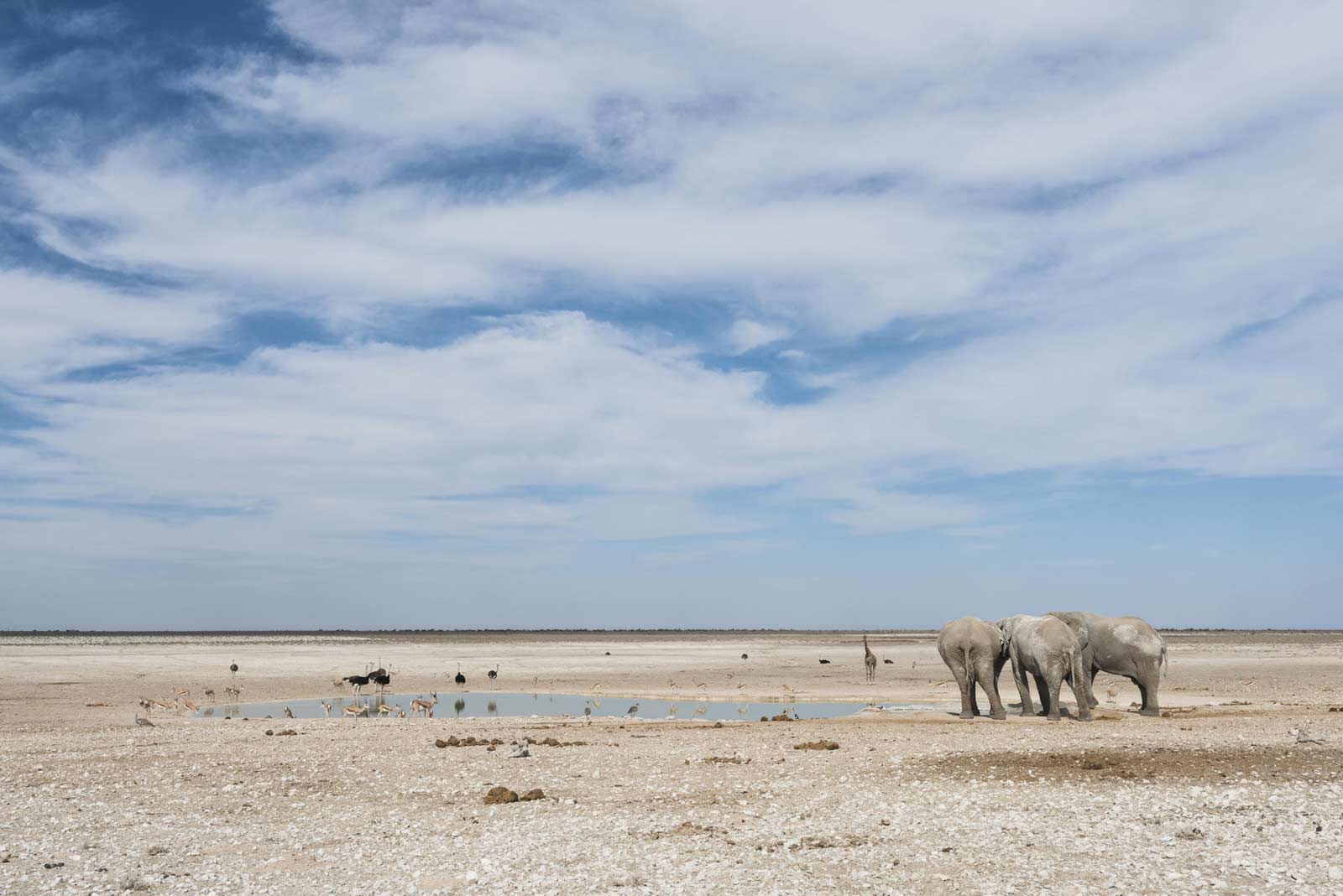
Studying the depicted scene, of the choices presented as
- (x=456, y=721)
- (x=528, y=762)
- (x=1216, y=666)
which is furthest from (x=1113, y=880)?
(x=1216, y=666)

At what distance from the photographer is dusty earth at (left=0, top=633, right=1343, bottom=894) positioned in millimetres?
10516

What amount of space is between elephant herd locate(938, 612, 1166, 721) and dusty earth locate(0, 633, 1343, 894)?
1.26 m

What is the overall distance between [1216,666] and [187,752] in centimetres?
Answer: 5739

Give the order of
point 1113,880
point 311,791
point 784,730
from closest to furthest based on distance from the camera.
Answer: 1. point 1113,880
2. point 311,791
3. point 784,730

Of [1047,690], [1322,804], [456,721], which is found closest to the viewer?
[1322,804]

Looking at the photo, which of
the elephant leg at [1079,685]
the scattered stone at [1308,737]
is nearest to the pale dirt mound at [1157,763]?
the scattered stone at [1308,737]

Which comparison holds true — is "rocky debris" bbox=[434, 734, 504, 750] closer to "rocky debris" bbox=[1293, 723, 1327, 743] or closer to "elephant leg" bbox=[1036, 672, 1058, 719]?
"elephant leg" bbox=[1036, 672, 1058, 719]

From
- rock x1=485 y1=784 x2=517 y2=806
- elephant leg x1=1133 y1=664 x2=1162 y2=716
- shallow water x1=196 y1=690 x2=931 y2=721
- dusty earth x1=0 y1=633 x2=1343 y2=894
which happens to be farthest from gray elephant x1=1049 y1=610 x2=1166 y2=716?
rock x1=485 y1=784 x2=517 y2=806

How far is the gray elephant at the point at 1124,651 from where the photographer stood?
27.3 metres

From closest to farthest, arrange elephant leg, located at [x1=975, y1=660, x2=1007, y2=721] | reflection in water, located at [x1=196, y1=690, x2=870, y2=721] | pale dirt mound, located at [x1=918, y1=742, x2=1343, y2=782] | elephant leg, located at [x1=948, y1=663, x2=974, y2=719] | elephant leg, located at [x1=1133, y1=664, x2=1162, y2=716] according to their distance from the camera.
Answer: pale dirt mound, located at [x1=918, y1=742, x2=1343, y2=782] < elephant leg, located at [x1=975, y1=660, x2=1007, y2=721] < elephant leg, located at [x1=948, y1=663, x2=974, y2=719] < elephant leg, located at [x1=1133, y1=664, x2=1162, y2=716] < reflection in water, located at [x1=196, y1=690, x2=870, y2=721]

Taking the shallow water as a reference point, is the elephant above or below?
above

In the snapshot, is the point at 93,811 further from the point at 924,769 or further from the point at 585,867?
the point at 924,769

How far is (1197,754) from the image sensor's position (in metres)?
17.2

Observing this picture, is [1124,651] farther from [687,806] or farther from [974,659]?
[687,806]
